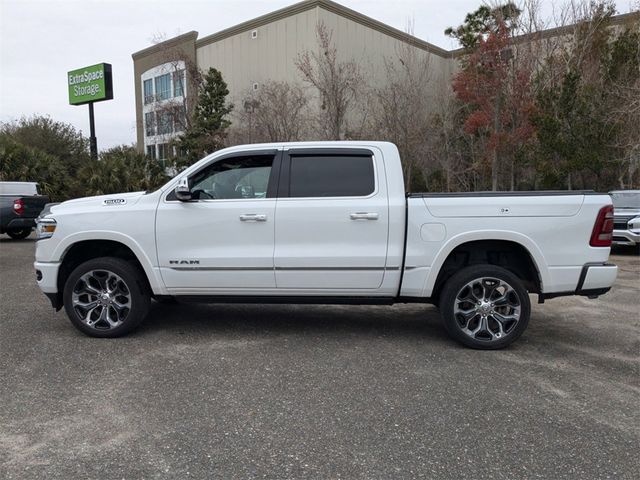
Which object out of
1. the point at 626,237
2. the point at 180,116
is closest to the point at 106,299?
the point at 626,237

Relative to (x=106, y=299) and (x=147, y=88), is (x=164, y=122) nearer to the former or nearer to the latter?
(x=147, y=88)

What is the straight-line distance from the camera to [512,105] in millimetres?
18672

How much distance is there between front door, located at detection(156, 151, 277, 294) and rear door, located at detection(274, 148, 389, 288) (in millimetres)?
148

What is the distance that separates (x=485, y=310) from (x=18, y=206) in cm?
1407

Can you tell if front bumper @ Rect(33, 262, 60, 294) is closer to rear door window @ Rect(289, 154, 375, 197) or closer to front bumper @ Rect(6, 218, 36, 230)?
rear door window @ Rect(289, 154, 375, 197)

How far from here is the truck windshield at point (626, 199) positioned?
39.9ft

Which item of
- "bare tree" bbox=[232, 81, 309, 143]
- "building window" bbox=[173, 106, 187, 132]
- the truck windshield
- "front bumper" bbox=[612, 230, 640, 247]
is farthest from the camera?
"building window" bbox=[173, 106, 187, 132]

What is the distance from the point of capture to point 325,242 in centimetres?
513

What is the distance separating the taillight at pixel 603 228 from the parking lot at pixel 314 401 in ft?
3.61

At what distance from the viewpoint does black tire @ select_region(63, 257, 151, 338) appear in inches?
211

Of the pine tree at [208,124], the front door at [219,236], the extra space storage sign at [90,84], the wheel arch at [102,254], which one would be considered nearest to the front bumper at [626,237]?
the front door at [219,236]

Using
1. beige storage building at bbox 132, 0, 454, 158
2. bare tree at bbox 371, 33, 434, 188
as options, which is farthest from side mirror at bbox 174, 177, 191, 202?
beige storage building at bbox 132, 0, 454, 158

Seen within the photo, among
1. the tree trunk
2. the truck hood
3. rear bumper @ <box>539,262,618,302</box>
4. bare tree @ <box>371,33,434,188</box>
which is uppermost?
bare tree @ <box>371,33,434,188</box>

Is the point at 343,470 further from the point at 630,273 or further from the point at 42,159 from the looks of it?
the point at 42,159
